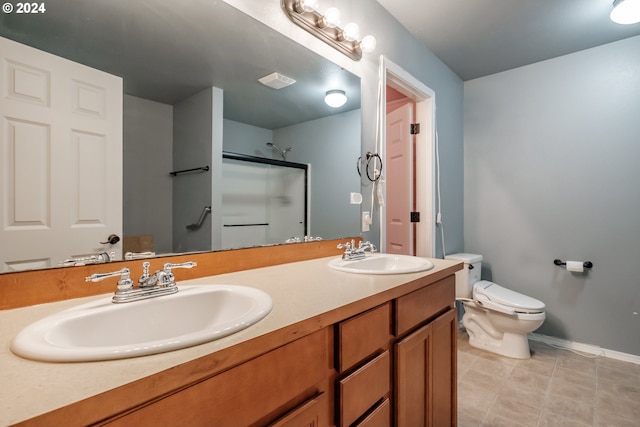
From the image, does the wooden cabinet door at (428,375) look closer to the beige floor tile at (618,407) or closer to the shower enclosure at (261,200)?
the shower enclosure at (261,200)

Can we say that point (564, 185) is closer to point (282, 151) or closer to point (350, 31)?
point (350, 31)

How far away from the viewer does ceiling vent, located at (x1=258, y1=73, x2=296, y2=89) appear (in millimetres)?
1334

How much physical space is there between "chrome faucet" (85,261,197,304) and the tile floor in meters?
1.65

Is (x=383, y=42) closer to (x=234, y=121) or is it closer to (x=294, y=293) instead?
(x=234, y=121)

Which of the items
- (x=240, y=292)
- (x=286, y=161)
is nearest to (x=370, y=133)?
(x=286, y=161)

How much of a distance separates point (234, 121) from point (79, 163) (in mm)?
577

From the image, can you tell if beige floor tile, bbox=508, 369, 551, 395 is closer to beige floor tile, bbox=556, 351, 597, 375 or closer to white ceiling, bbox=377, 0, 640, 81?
beige floor tile, bbox=556, 351, 597, 375

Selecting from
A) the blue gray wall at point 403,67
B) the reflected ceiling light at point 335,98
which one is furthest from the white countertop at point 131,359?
the reflected ceiling light at point 335,98

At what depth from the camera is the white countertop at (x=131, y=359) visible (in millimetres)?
382

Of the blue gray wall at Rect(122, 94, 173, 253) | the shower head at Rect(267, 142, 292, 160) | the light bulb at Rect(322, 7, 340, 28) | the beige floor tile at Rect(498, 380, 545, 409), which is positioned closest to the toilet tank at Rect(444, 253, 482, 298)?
the beige floor tile at Rect(498, 380, 545, 409)

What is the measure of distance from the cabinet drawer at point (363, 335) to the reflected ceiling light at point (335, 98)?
1115 millimetres

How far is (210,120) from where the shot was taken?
3.81ft

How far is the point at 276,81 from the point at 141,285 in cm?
102

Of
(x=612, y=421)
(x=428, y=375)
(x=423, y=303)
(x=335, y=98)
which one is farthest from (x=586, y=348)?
(x=335, y=98)
